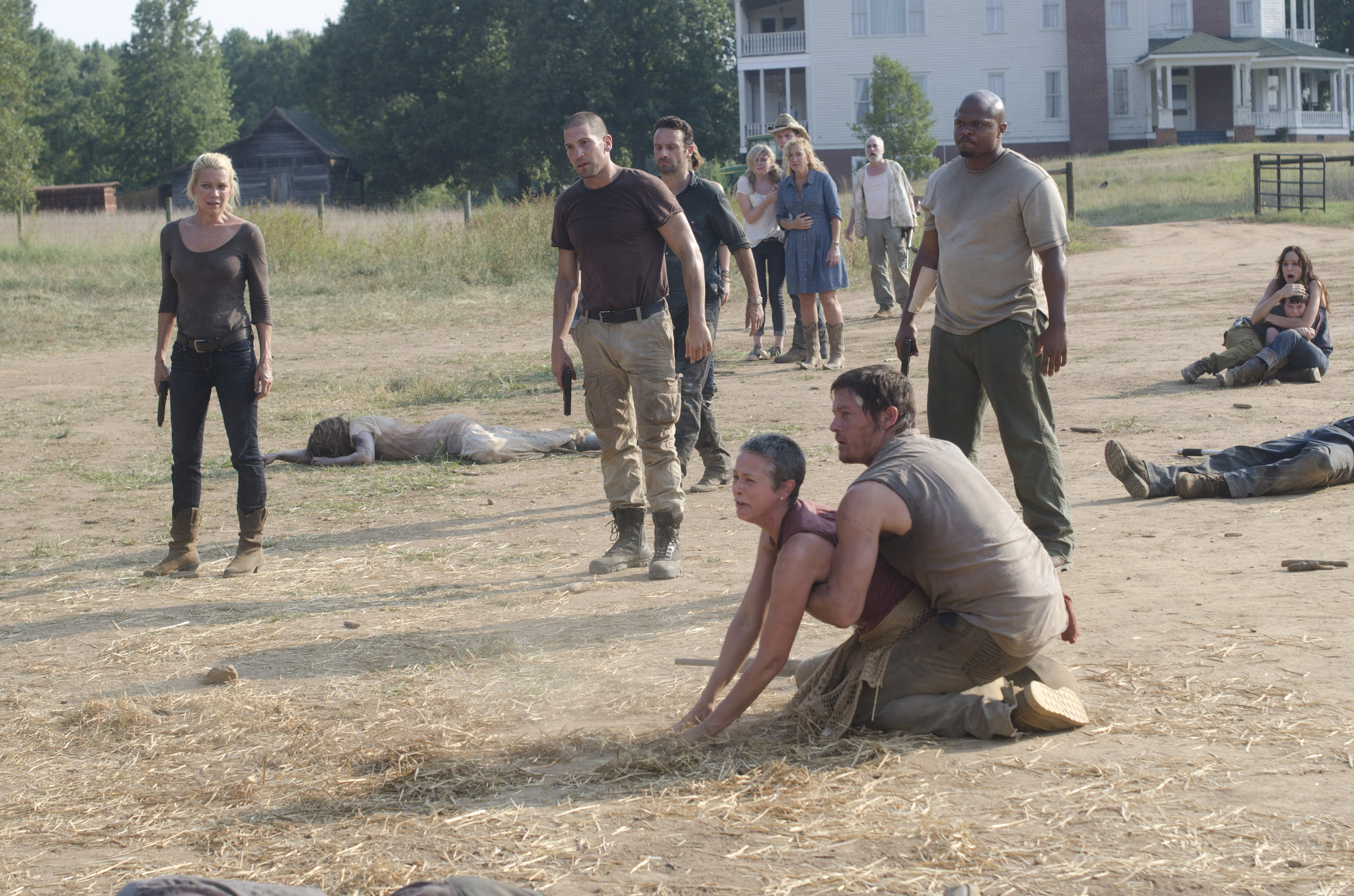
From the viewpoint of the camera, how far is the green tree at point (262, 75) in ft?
314

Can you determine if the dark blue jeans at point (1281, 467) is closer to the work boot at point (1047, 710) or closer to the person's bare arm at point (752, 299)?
the person's bare arm at point (752, 299)

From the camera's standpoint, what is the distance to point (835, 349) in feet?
40.2

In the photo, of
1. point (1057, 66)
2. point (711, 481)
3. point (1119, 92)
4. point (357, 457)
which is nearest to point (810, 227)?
point (711, 481)

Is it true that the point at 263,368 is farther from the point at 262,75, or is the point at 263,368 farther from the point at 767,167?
the point at 262,75

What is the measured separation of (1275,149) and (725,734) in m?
44.4

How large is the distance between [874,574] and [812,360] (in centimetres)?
863

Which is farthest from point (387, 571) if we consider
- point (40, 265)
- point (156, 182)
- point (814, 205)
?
point (156, 182)

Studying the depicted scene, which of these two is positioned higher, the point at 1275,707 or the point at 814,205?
the point at 814,205

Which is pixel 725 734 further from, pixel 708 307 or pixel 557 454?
pixel 557 454

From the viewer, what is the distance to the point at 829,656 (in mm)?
4098

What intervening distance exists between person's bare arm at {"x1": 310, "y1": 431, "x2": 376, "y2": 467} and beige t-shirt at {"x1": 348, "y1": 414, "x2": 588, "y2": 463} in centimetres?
7

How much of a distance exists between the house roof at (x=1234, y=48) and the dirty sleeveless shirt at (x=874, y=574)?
4759 centimetres

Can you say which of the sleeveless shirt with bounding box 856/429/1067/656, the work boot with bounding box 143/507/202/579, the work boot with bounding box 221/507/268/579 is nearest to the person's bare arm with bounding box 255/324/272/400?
the work boot with bounding box 221/507/268/579

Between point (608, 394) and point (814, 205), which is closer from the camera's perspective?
point (608, 394)
